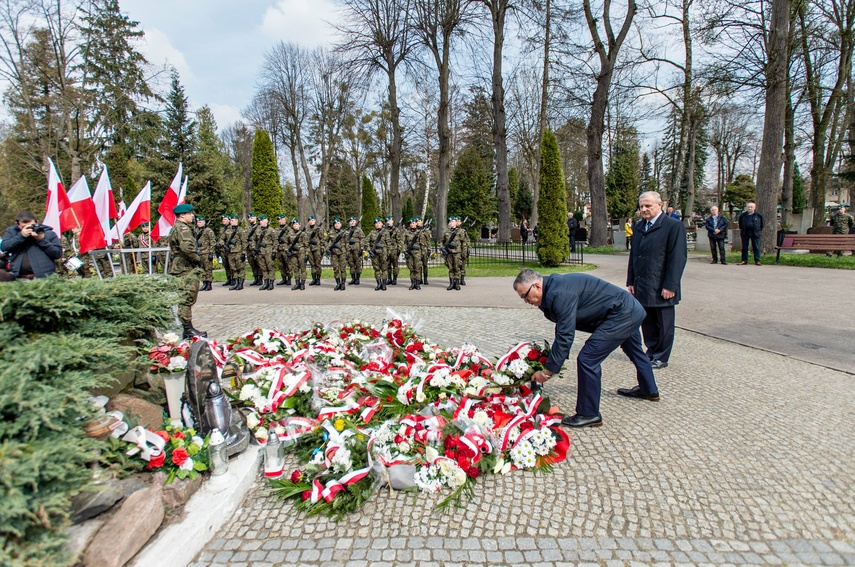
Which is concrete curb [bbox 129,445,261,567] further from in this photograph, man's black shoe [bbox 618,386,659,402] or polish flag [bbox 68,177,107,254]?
polish flag [bbox 68,177,107,254]

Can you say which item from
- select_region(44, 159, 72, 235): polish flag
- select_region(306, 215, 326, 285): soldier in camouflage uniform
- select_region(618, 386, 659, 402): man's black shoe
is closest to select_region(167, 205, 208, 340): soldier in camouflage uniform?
select_region(44, 159, 72, 235): polish flag

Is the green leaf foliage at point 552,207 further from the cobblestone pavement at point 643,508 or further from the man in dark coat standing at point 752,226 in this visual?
the cobblestone pavement at point 643,508

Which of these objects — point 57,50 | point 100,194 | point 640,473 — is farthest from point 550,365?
point 57,50

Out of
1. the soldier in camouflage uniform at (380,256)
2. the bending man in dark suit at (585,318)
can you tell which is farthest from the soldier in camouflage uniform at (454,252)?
the bending man in dark suit at (585,318)

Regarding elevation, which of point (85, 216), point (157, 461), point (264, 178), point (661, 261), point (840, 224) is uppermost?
point (264, 178)

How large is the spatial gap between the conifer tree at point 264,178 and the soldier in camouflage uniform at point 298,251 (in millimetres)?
11910

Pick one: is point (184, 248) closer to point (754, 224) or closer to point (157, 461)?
point (157, 461)

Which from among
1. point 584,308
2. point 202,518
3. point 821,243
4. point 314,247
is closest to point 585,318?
point 584,308

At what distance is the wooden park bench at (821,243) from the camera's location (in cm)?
1562

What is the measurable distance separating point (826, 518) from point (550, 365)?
6.20 ft

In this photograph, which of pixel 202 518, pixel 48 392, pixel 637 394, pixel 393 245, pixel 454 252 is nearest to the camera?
pixel 48 392

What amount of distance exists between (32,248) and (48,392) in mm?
6023

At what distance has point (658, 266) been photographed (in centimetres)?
Answer: 557

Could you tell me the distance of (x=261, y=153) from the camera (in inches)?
981
